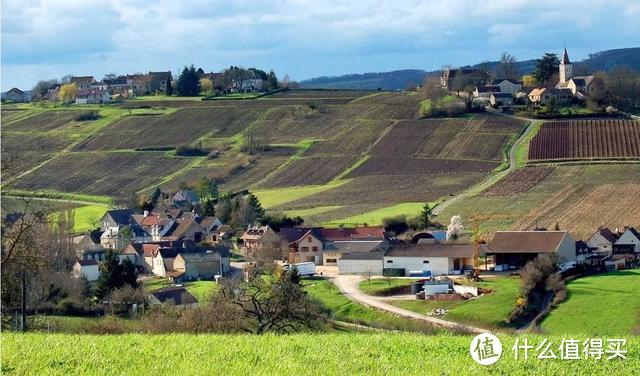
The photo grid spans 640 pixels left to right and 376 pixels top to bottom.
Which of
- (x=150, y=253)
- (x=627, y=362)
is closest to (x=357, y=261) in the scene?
(x=150, y=253)

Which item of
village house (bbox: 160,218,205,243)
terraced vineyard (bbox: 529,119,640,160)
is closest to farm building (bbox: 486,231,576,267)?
village house (bbox: 160,218,205,243)

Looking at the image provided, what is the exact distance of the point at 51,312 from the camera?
31.2 metres

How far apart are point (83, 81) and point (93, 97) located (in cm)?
1903

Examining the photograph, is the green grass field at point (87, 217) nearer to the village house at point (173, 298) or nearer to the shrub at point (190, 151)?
the shrub at point (190, 151)

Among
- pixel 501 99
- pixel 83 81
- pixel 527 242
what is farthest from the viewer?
pixel 83 81

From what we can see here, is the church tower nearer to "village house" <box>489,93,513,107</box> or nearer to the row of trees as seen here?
"village house" <box>489,93,513,107</box>

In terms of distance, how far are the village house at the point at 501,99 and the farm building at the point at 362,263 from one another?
5142 cm

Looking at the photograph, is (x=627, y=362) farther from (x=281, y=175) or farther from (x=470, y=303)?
(x=281, y=175)

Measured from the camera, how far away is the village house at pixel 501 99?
9494cm

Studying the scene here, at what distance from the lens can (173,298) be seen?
34.0 m

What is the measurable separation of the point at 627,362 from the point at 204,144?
78739 millimetres

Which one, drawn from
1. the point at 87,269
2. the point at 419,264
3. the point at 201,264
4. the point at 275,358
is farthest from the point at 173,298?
the point at 275,358

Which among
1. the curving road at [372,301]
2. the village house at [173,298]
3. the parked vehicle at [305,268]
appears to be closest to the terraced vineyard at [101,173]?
the parked vehicle at [305,268]

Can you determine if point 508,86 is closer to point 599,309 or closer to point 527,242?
point 527,242
